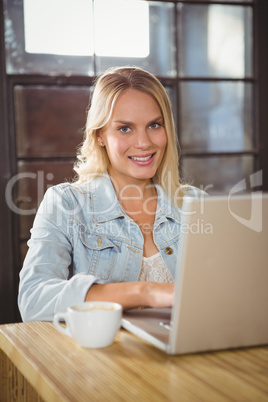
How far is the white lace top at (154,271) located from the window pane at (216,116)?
146 centimetres

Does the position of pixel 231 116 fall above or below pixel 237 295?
above

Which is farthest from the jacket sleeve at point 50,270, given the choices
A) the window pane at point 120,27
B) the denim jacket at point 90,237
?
the window pane at point 120,27

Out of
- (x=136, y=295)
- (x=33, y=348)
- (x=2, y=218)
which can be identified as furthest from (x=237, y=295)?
(x=2, y=218)

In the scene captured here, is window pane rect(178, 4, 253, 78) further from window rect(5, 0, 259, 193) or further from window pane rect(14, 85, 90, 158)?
window pane rect(14, 85, 90, 158)

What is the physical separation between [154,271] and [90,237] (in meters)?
0.24

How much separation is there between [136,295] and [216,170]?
206 centimetres

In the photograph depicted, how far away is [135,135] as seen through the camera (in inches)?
72.3

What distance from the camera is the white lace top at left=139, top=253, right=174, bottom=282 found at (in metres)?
1.69

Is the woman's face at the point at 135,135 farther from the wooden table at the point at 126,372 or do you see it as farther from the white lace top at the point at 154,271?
the wooden table at the point at 126,372

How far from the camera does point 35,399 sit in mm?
1019

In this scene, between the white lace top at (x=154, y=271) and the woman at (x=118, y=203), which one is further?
the white lace top at (x=154, y=271)

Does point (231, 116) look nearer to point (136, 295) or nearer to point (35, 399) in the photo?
point (136, 295)

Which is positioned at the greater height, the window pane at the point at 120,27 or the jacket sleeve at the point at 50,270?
the window pane at the point at 120,27

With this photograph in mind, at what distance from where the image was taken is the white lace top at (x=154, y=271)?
169cm
